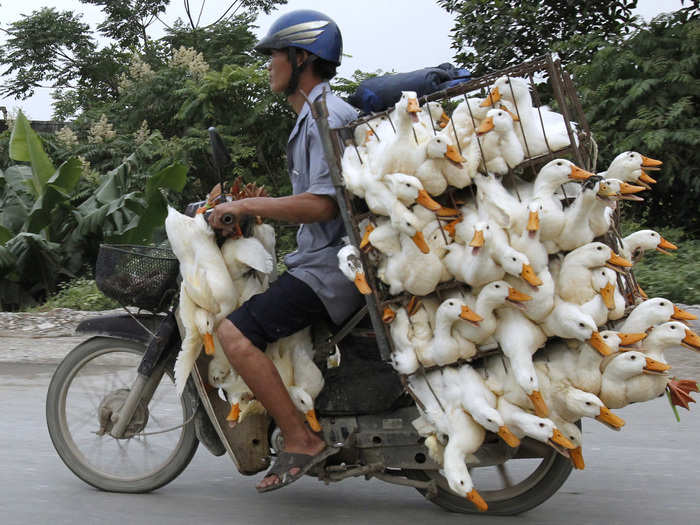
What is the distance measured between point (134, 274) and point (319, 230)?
2.40 ft

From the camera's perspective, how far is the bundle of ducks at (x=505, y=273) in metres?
2.70

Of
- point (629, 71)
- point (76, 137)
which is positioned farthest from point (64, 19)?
point (629, 71)

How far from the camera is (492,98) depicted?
278cm

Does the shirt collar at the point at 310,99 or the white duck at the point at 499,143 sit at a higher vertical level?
the shirt collar at the point at 310,99

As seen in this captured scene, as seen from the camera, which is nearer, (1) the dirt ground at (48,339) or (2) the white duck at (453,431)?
(2) the white duck at (453,431)

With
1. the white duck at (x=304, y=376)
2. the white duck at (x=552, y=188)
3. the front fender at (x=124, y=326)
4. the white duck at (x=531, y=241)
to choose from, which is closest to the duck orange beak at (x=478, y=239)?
the white duck at (x=531, y=241)

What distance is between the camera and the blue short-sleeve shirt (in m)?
3.04

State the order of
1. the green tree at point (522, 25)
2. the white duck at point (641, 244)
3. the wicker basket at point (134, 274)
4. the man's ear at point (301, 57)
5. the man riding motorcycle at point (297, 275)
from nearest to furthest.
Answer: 1. the white duck at point (641, 244)
2. the man riding motorcycle at point (297, 275)
3. the man's ear at point (301, 57)
4. the wicker basket at point (134, 274)
5. the green tree at point (522, 25)

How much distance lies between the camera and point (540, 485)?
10.8 feet

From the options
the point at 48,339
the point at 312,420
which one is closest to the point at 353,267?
the point at 312,420

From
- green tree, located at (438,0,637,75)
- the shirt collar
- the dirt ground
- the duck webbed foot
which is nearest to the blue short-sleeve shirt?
the shirt collar

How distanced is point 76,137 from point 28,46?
6.91m

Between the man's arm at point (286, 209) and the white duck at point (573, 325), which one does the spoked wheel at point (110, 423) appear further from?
the white duck at point (573, 325)

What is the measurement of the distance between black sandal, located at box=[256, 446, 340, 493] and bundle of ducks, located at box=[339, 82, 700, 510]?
53cm
